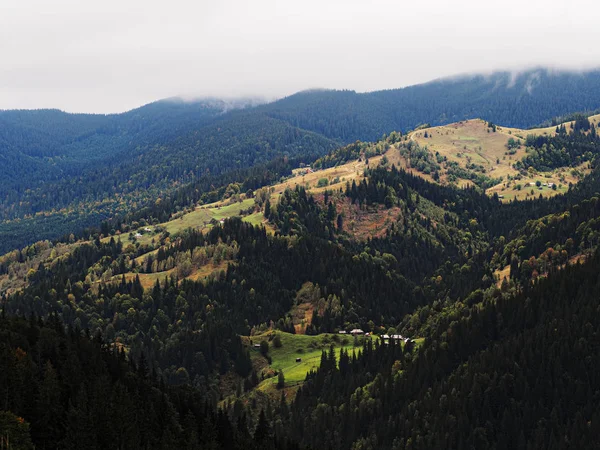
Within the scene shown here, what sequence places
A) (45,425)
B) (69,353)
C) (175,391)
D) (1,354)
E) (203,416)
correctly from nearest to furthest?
(45,425)
(1,354)
(69,353)
(203,416)
(175,391)

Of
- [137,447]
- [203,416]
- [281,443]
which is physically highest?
[137,447]

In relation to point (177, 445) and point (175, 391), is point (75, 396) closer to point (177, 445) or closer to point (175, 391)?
point (177, 445)

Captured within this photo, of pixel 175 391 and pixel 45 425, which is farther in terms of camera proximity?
pixel 175 391

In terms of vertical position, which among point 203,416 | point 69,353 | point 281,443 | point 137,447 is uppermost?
point 69,353

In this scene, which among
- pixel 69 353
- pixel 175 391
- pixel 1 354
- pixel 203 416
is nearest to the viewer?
pixel 1 354

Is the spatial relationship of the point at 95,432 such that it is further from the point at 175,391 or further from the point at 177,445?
the point at 175,391

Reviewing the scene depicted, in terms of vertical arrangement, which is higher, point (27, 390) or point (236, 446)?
point (27, 390)

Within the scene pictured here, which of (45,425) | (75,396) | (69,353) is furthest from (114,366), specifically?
(45,425)

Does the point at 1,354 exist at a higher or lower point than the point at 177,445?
higher

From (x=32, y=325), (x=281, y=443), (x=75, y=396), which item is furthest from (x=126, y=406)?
(x=281, y=443)
